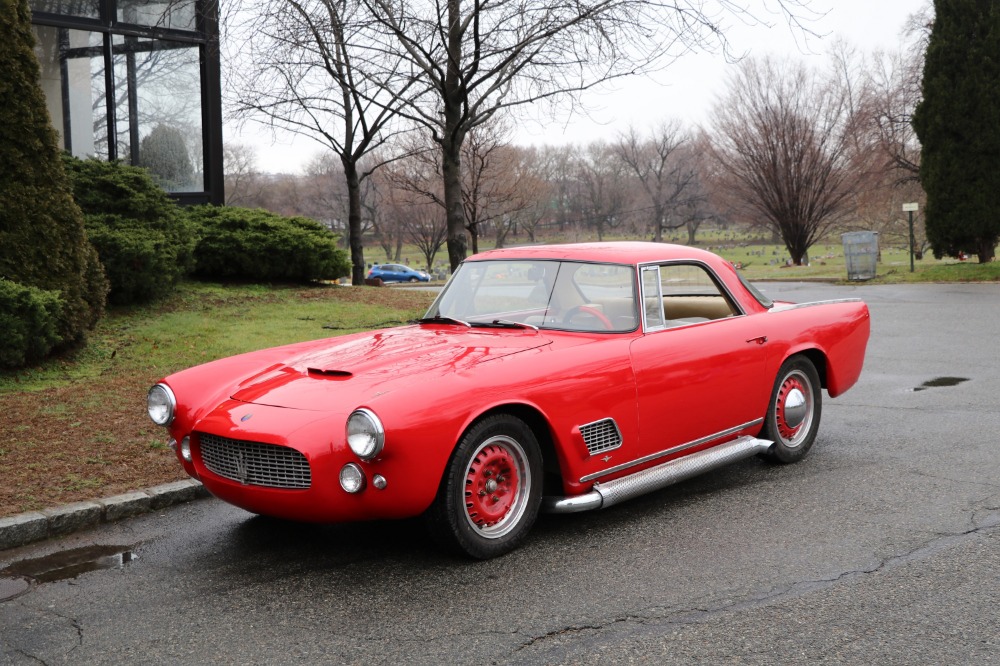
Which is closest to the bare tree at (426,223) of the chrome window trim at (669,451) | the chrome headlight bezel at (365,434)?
the chrome window trim at (669,451)

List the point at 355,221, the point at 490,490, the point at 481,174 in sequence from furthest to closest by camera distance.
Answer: the point at 481,174 < the point at 355,221 < the point at 490,490

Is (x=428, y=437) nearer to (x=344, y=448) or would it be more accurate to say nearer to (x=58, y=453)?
(x=344, y=448)

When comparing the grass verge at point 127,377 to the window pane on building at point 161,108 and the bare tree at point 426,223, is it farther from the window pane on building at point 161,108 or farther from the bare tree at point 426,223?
the bare tree at point 426,223

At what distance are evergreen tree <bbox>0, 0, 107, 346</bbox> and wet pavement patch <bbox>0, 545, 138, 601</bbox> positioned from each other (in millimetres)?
4561

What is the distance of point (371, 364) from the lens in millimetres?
4480

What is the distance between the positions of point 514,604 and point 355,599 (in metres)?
0.67

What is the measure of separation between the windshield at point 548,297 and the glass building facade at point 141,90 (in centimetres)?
1195

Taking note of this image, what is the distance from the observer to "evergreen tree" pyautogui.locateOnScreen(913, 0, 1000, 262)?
76.6ft

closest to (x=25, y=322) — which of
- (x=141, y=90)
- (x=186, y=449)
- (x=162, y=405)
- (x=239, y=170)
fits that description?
(x=162, y=405)

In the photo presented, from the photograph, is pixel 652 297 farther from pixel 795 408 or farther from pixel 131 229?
pixel 131 229

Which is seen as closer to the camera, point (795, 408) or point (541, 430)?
point (541, 430)

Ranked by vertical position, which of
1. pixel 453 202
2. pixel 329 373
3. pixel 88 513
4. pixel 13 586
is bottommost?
pixel 13 586

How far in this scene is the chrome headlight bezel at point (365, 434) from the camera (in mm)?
3734

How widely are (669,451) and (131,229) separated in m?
9.60
